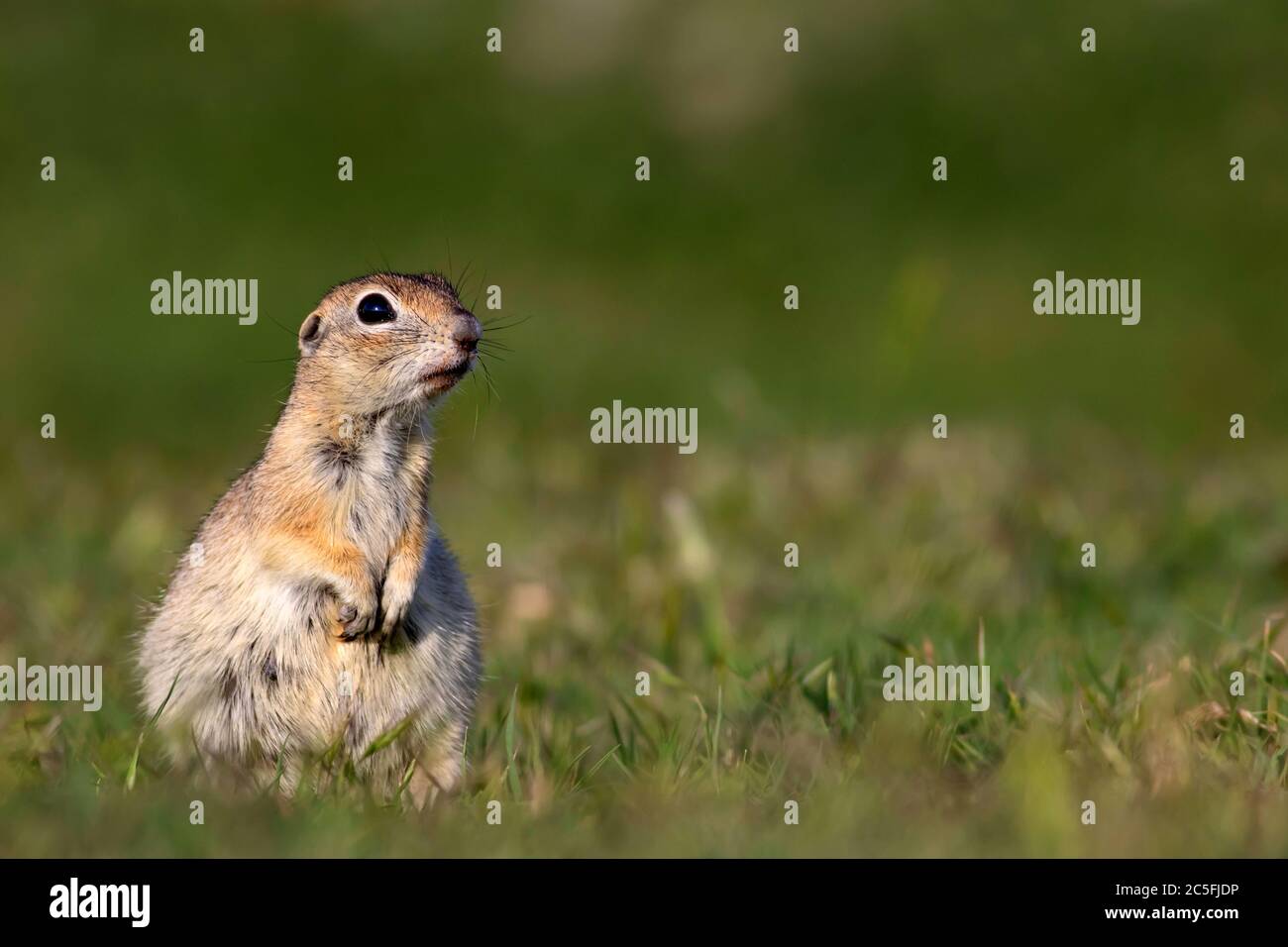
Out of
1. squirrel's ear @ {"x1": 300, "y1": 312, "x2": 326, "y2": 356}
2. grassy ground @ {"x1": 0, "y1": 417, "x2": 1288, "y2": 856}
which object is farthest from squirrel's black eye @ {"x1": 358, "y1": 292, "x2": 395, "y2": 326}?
grassy ground @ {"x1": 0, "y1": 417, "x2": 1288, "y2": 856}

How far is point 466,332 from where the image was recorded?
18.9ft

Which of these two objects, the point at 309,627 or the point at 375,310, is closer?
the point at 309,627

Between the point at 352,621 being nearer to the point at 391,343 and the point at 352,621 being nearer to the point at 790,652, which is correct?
the point at 391,343

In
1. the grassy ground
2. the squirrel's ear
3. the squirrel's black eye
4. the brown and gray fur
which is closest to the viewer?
the grassy ground

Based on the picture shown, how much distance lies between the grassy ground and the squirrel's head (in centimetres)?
113

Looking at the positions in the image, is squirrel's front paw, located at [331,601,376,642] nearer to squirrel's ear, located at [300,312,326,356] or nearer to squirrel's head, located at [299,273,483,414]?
squirrel's head, located at [299,273,483,414]

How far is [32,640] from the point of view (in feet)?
23.7

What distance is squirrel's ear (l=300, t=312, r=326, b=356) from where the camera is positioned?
615 centimetres

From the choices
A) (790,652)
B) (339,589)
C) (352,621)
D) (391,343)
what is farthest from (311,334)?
(790,652)

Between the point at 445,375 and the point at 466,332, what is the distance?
0.54 ft

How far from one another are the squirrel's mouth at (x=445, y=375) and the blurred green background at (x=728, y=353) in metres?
0.67

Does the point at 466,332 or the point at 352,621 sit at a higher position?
the point at 466,332

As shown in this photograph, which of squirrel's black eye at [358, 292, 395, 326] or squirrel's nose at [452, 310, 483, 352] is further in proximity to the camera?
squirrel's black eye at [358, 292, 395, 326]

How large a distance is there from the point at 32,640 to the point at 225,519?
5.54 feet
